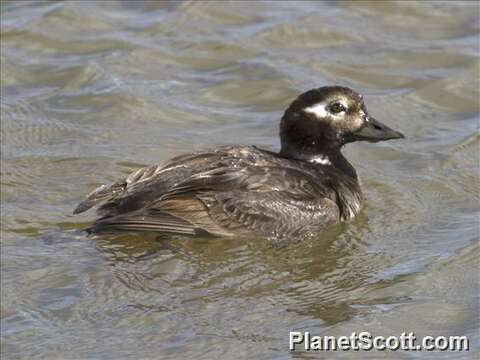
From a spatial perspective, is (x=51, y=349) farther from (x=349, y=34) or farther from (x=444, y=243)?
(x=349, y=34)

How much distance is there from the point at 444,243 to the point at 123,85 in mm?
4191

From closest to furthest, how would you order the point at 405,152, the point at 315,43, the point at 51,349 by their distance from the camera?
the point at 51,349 < the point at 405,152 < the point at 315,43

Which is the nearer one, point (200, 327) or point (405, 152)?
point (200, 327)

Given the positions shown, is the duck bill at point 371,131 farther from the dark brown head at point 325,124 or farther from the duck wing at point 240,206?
the duck wing at point 240,206

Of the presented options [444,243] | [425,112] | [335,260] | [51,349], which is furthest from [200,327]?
[425,112]

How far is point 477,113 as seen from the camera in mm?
11758

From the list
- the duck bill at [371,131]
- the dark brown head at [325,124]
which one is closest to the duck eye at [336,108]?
the dark brown head at [325,124]

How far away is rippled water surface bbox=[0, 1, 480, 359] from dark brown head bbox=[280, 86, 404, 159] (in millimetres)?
507

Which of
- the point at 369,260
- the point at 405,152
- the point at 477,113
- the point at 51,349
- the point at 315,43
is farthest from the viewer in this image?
the point at 315,43

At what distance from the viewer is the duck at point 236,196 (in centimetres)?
923

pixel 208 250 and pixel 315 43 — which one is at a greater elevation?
pixel 315 43

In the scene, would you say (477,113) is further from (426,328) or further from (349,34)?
(426,328)

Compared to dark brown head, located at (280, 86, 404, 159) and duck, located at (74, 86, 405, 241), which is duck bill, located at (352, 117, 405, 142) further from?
duck, located at (74, 86, 405, 241)

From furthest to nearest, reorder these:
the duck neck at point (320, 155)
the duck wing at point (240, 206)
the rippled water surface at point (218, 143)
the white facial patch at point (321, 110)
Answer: the duck neck at point (320, 155) < the white facial patch at point (321, 110) < the duck wing at point (240, 206) < the rippled water surface at point (218, 143)
